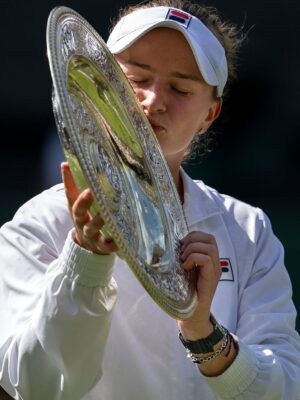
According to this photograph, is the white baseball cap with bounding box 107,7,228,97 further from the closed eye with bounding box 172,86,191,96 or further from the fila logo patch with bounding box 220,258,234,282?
the fila logo patch with bounding box 220,258,234,282

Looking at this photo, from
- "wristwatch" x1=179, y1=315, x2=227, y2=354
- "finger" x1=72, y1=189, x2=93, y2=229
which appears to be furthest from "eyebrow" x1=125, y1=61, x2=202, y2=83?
"finger" x1=72, y1=189, x2=93, y2=229

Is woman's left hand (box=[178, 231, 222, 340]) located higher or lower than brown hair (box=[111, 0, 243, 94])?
lower

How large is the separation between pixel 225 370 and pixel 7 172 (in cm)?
327

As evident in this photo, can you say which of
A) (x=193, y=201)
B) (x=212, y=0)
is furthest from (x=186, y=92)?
(x=212, y=0)

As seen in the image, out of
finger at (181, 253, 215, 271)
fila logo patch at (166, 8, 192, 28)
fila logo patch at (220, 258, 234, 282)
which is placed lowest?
fila logo patch at (220, 258, 234, 282)

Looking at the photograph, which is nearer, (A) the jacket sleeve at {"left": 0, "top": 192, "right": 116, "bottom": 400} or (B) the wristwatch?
(A) the jacket sleeve at {"left": 0, "top": 192, "right": 116, "bottom": 400}

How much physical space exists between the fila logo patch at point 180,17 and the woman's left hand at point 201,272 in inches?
20.6

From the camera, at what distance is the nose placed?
2.25 m

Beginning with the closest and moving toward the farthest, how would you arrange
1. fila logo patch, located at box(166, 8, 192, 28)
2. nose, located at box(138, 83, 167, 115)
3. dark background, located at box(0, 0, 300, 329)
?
nose, located at box(138, 83, 167, 115), fila logo patch, located at box(166, 8, 192, 28), dark background, located at box(0, 0, 300, 329)

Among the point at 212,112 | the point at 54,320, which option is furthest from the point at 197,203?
the point at 54,320

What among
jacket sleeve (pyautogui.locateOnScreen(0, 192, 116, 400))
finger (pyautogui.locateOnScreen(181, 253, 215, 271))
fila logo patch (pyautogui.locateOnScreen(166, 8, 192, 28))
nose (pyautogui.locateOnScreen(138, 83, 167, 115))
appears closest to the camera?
jacket sleeve (pyautogui.locateOnScreen(0, 192, 116, 400))

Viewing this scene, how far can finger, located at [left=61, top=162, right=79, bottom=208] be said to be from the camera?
1.71m

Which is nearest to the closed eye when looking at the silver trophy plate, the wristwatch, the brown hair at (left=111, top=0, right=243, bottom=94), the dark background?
the silver trophy plate

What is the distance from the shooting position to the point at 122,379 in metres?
2.15
